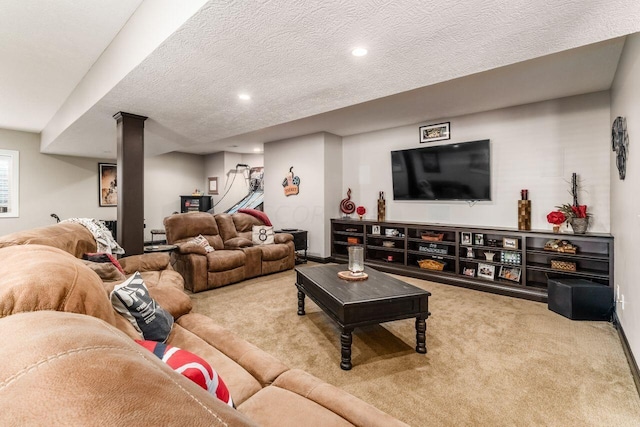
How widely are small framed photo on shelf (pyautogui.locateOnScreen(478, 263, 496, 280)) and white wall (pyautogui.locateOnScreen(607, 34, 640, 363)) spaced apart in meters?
1.24

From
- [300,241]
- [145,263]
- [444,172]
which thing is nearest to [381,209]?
[444,172]

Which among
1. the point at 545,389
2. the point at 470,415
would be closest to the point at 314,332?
the point at 470,415

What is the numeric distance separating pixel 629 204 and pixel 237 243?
4.47 meters

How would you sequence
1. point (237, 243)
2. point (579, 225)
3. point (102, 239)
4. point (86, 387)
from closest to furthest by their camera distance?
1. point (86, 387)
2. point (102, 239)
3. point (579, 225)
4. point (237, 243)

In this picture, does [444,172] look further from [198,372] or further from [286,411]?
[198,372]

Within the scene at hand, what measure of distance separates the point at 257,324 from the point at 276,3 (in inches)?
101

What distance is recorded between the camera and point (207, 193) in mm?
8344

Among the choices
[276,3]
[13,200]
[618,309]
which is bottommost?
[618,309]

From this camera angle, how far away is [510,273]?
384cm

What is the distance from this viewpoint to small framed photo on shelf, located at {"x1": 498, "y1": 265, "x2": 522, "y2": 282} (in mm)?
3768

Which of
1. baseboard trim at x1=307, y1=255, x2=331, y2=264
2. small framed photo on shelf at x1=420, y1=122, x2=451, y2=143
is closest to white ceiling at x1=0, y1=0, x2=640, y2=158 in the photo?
small framed photo on shelf at x1=420, y1=122, x2=451, y2=143

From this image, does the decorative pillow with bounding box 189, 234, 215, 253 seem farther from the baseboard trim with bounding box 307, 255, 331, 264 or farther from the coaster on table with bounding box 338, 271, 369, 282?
the coaster on table with bounding box 338, 271, 369, 282

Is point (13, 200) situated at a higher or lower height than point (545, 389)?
higher

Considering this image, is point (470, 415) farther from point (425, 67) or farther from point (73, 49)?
point (73, 49)
